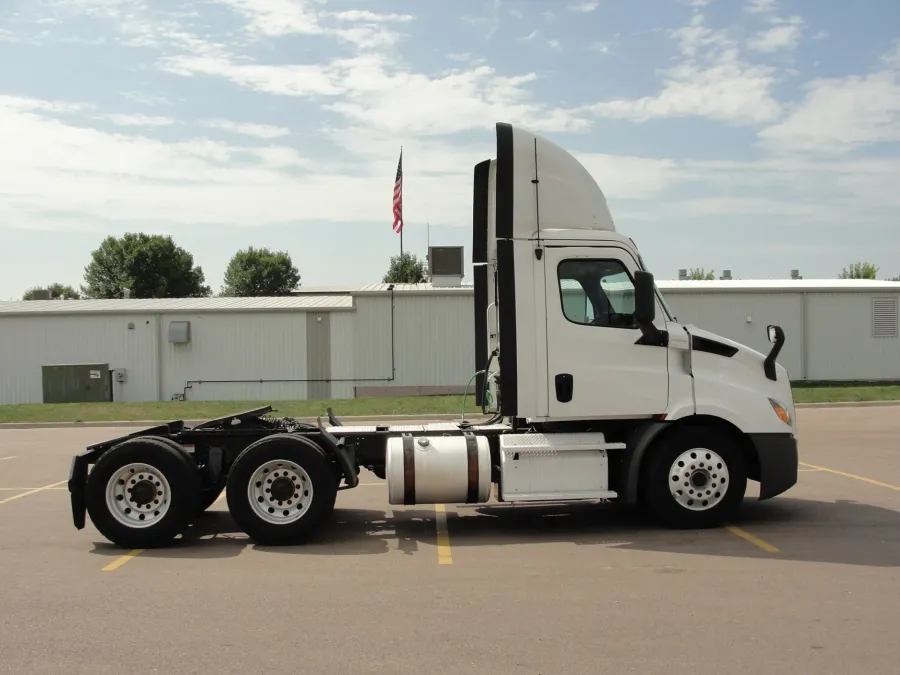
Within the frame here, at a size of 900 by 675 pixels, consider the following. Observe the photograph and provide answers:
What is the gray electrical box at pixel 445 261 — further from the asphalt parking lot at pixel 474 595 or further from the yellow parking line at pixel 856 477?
the asphalt parking lot at pixel 474 595

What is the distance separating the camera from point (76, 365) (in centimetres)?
2936

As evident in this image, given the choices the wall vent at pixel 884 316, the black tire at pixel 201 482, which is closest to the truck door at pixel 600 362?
the black tire at pixel 201 482

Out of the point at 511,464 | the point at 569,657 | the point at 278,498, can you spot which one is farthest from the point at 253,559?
the point at 569,657

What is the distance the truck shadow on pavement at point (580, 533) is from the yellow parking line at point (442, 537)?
0.21 feet

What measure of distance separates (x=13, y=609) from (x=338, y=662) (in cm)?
277

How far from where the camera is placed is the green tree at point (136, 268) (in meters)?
77.5

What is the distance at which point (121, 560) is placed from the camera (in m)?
7.56

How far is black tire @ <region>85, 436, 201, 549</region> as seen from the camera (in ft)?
25.7

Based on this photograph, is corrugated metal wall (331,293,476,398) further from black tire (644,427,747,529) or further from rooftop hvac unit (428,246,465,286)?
black tire (644,427,747,529)

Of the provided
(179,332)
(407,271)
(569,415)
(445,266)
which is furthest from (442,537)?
(407,271)

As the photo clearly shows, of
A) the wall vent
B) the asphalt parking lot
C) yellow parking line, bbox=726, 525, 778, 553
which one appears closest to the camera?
the asphalt parking lot

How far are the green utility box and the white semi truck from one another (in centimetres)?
2264

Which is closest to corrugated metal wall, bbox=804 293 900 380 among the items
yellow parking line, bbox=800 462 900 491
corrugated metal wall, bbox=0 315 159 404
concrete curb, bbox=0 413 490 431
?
concrete curb, bbox=0 413 490 431

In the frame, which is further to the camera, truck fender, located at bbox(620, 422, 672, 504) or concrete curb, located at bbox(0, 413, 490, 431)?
concrete curb, located at bbox(0, 413, 490, 431)
